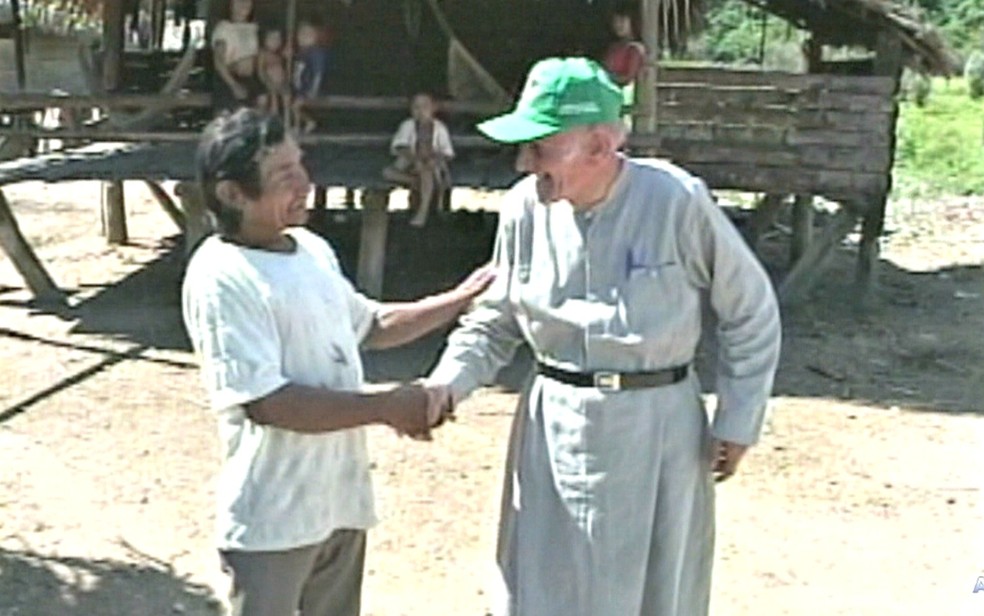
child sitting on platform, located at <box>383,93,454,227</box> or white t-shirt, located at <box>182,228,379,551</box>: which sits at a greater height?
white t-shirt, located at <box>182,228,379,551</box>

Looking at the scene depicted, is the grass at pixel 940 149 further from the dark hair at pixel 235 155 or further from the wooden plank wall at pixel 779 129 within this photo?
the dark hair at pixel 235 155

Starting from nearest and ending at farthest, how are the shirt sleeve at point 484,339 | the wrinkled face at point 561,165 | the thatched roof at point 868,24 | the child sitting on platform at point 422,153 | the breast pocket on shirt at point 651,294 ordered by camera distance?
1. the wrinkled face at point 561,165
2. the breast pocket on shirt at point 651,294
3. the shirt sleeve at point 484,339
4. the child sitting on platform at point 422,153
5. the thatched roof at point 868,24

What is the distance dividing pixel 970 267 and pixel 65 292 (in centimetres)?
766

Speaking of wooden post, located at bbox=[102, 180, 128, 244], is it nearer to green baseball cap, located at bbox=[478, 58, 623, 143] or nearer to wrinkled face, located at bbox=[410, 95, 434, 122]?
wrinkled face, located at bbox=[410, 95, 434, 122]

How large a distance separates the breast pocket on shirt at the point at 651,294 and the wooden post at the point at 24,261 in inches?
310

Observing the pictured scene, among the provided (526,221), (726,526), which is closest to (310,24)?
(726,526)

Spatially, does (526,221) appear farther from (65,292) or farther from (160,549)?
(65,292)

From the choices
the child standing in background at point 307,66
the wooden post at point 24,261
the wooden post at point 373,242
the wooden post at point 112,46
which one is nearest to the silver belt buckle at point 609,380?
the wooden post at point 373,242

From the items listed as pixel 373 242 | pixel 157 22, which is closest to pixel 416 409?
pixel 373 242

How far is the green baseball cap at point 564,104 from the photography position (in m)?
3.01

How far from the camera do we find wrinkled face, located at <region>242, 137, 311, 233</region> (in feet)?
9.84

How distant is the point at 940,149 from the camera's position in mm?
21859

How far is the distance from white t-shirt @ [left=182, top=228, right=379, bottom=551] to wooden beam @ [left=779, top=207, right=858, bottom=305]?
8342mm

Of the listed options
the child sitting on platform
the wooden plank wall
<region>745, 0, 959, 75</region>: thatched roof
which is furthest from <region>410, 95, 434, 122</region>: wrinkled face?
<region>745, 0, 959, 75</region>: thatched roof
